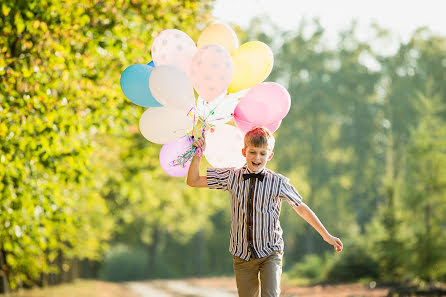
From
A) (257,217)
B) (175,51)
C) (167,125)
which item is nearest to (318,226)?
(257,217)

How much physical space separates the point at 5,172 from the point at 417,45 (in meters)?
39.6

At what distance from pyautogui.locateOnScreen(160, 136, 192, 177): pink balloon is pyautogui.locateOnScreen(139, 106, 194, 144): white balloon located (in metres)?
0.10

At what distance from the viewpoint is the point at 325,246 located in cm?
4122

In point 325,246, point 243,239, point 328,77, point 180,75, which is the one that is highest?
point 328,77

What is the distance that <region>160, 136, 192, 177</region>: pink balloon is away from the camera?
5008 millimetres

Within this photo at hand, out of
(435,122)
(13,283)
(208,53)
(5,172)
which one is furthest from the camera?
(435,122)

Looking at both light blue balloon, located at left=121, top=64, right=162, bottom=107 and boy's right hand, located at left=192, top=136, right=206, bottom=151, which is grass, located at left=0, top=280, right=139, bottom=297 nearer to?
light blue balloon, located at left=121, top=64, right=162, bottom=107

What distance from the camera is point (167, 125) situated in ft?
16.1

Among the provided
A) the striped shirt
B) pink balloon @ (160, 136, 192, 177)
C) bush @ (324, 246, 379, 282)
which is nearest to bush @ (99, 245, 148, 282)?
bush @ (324, 246, 379, 282)

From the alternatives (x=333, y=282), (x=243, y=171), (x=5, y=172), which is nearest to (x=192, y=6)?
(x=5, y=172)

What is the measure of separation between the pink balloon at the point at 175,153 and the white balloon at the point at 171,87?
306 mm

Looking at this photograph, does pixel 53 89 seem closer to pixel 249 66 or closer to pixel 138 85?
pixel 138 85

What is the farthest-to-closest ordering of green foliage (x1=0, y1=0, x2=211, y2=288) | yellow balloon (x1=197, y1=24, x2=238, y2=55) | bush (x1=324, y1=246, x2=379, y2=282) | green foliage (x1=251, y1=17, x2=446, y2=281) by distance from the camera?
1. green foliage (x1=251, y1=17, x2=446, y2=281)
2. bush (x1=324, y1=246, x2=379, y2=282)
3. green foliage (x1=0, y1=0, x2=211, y2=288)
4. yellow balloon (x1=197, y1=24, x2=238, y2=55)

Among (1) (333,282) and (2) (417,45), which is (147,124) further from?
A: (2) (417,45)
